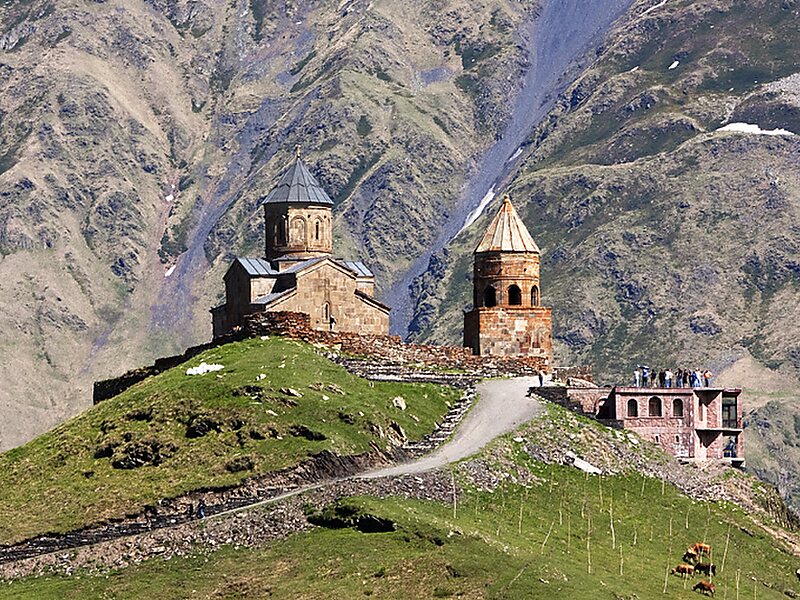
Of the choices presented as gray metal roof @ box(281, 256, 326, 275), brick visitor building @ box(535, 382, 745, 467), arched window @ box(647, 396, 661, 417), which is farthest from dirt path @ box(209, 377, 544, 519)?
gray metal roof @ box(281, 256, 326, 275)

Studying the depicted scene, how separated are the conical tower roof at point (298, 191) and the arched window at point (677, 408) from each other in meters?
30.1

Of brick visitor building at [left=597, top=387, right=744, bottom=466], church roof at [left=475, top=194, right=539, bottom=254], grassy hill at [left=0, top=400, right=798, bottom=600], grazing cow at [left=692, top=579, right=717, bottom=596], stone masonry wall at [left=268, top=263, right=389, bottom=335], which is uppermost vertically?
church roof at [left=475, top=194, right=539, bottom=254]

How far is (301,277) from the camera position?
122188mm

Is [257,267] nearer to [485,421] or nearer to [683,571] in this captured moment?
[485,421]

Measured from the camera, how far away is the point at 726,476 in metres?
103

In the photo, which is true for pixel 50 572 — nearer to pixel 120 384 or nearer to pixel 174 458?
pixel 174 458

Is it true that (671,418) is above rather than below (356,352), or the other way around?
below

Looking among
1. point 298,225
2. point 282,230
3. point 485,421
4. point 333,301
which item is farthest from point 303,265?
point 485,421

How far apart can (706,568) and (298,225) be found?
1915 inches

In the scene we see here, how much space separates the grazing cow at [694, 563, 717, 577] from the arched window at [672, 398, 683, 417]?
20768mm

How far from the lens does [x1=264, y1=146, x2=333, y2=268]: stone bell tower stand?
422 feet

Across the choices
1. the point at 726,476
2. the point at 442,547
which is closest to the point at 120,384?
the point at 726,476

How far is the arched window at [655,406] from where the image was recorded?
349 ft

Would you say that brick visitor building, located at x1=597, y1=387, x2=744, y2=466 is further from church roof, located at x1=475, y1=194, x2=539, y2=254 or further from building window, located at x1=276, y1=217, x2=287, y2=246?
building window, located at x1=276, y1=217, x2=287, y2=246
